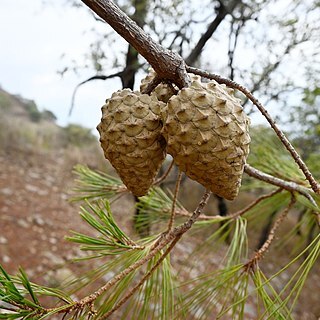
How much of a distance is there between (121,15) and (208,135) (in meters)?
0.13

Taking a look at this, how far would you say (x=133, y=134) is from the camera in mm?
370

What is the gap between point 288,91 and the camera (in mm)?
2789

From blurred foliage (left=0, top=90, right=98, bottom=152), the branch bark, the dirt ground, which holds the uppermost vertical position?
blurred foliage (left=0, top=90, right=98, bottom=152)

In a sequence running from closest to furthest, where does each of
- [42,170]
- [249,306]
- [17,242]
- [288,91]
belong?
[17,242], [288,91], [249,306], [42,170]

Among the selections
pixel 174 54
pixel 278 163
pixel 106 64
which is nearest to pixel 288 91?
pixel 106 64

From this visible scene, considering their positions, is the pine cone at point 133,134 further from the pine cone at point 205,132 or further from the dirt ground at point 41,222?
the dirt ground at point 41,222

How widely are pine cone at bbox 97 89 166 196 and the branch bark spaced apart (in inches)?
1.4

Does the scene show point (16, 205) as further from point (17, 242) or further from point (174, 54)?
point (174, 54)

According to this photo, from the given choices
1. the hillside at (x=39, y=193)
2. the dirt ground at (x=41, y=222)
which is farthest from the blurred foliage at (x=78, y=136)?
the dirt ground at (x=41, y=222)

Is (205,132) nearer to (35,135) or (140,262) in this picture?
(140,262)

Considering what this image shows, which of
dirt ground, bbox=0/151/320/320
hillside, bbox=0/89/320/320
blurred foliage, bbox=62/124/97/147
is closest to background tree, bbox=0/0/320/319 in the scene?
hillside, bbox=0/89/320/320

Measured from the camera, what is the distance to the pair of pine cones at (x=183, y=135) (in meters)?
0.34

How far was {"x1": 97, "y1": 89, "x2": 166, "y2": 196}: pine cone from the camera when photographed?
0.37 meters

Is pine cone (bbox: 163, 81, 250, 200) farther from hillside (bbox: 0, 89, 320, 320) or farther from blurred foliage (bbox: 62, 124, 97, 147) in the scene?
blurred foliage (bbox: 62, 124, 97, 147)
